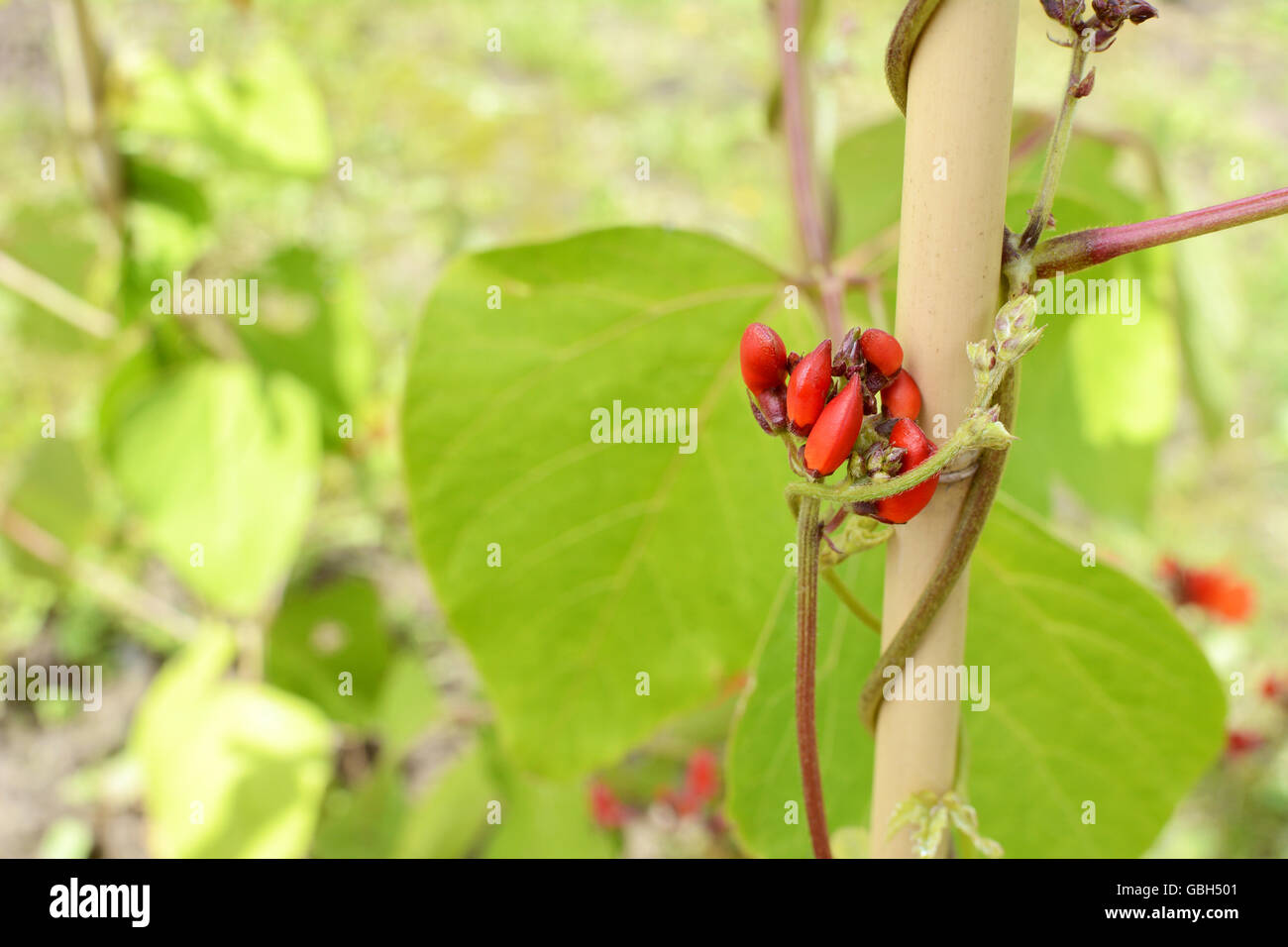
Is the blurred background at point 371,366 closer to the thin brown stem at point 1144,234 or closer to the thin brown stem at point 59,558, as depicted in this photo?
the thin brown stem at point 59,558

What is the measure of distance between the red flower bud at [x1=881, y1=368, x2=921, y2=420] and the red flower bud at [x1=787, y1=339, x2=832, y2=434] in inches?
0.8

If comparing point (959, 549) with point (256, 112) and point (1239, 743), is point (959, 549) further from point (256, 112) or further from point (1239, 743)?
point (1239, 743)

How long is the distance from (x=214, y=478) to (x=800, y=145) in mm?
705

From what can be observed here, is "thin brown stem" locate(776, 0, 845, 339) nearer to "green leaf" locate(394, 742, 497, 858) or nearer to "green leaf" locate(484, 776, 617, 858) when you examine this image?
"green leaf" locate(484, 776, 617, 858)

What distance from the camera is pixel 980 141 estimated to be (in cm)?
25

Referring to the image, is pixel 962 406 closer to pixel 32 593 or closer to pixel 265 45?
pixel 265 45

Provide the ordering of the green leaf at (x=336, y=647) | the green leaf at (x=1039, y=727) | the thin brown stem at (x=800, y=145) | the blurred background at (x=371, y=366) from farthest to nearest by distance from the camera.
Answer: the green leaf at (x=336, y=647) → the blurred background at (x=371, y=366) → the thin brown stem at (x=800, y=145) → the green leaf at (x=1039, y=727)

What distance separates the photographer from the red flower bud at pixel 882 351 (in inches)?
10.1

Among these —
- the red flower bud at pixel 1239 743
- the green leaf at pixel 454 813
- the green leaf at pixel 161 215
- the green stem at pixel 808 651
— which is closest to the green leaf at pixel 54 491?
the green leaf at pixel 161 215

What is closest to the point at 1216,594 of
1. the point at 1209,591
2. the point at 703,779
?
the point at 1209,591

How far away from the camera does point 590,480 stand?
511 millimetres

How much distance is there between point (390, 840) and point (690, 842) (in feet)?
1.30

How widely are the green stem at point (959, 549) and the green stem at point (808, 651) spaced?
0.03 meters
